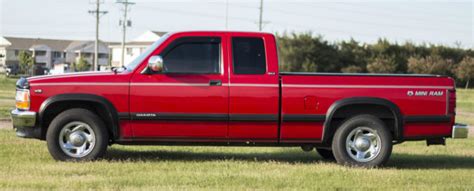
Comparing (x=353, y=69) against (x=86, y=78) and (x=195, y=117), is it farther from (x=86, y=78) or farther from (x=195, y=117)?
(x=86, y=78)

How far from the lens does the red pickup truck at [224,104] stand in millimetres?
9203

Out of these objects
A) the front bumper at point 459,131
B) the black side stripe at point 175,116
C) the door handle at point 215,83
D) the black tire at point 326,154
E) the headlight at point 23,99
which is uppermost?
the door handle at point 215,83

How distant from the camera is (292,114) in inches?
368

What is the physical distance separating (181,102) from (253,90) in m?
0.95

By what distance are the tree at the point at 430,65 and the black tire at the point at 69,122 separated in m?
55.6

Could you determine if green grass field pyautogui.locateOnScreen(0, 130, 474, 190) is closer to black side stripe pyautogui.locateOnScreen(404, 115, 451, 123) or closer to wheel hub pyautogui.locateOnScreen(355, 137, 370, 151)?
wheel hub pyautogui.locateOnScreen(355, 137, 370, 151)

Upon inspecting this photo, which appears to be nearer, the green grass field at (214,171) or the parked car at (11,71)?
the green grass field at (214,171)

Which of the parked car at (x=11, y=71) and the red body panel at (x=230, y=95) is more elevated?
the red body panel at (x=230, y=95)

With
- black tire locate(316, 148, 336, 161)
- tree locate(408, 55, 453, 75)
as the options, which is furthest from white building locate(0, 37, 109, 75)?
black tire locate(316, 148, 336, 161)

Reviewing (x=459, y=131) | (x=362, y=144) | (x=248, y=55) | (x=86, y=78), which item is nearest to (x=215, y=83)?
(x=248, y=55)

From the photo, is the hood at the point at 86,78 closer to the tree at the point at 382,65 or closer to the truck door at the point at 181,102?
the truck door at the point at 181,102

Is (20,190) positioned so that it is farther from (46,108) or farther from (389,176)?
(389,176)

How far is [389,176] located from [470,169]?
185 centimetres

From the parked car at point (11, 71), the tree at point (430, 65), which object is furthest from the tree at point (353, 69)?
the parked car at point (11, 71)
